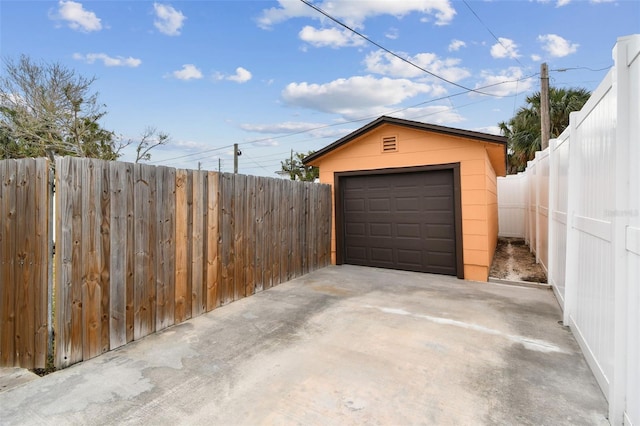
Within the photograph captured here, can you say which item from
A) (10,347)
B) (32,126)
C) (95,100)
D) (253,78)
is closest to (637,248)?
(10,347)

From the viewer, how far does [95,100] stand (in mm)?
14398

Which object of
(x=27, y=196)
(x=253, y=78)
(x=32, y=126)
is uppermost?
(x=253, y=78)

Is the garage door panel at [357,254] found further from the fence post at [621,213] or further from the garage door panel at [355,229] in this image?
the fence post at [621,213]

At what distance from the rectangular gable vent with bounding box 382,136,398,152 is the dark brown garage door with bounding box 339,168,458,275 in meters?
0.53

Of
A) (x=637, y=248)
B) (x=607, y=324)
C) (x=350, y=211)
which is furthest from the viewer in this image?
(x=350, y=211)

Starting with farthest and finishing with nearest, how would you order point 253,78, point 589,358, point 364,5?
point 253,78
point 364,5
point 589,358

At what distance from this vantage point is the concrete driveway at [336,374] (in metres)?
2.04

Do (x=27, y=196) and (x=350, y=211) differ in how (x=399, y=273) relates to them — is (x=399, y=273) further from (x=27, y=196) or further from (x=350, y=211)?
(x=27, y=196)

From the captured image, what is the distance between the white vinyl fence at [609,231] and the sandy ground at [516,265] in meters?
1.69

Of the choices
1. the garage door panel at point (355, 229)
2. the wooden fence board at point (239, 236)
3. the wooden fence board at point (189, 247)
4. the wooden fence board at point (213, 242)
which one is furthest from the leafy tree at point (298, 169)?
the wooden fence board at point (189, 247)

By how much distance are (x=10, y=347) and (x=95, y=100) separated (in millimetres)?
15369

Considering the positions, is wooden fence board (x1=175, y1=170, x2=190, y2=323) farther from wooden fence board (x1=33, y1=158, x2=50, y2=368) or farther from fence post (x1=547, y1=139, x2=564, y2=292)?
fence post (x1=547, y1=139, x2=564, y2=292)

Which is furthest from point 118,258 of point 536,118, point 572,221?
point 536,118

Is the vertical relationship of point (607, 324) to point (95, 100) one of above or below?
below
